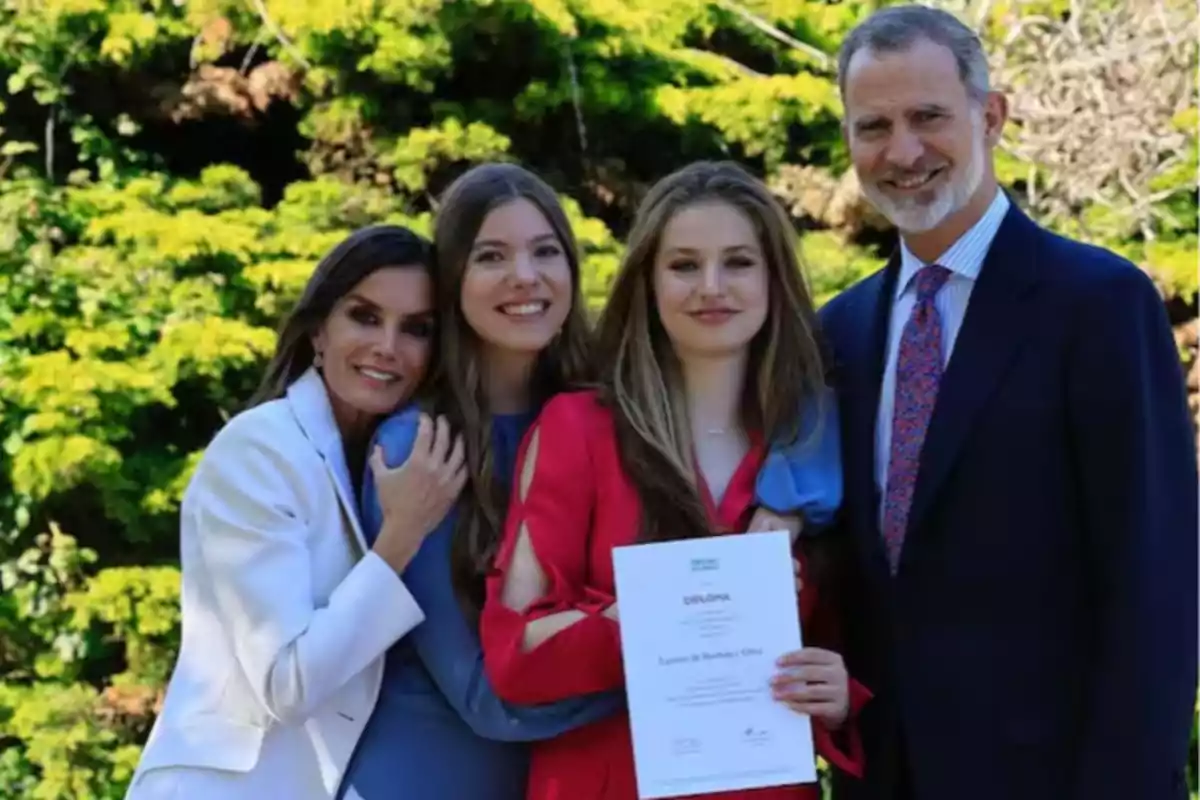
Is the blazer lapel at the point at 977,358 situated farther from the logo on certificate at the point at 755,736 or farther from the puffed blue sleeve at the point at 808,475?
the logo on certificate at the point at 755,736

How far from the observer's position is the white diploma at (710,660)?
2350mm

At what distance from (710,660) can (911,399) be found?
0.63 m

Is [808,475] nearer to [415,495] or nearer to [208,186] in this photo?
[415,495]

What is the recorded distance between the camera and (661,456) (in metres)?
2.51

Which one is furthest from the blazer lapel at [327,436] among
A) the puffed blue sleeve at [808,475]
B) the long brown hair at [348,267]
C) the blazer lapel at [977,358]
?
the blazer lapel at [977,358]

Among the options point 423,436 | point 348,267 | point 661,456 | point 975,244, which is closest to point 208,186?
point 348,267

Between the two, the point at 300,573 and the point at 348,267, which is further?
the point at 348,267

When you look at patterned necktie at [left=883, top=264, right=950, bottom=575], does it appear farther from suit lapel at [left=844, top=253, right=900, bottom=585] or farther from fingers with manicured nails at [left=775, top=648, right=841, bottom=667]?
fingers with manicured nails at [left=775, top=648, right=841, bottom=667]

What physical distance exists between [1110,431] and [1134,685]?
1.39ft

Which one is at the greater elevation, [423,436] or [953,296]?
[953,296]

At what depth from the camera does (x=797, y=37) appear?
777 centimetres

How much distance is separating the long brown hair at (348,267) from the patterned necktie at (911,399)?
1.01m

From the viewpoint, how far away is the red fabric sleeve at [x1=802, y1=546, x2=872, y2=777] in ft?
8.33

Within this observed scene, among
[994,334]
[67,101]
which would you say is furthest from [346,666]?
[67,101]
